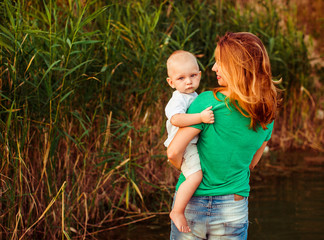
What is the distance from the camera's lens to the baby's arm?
6.38 feet

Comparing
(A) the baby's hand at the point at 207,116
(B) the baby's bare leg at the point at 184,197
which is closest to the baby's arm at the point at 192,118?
(A) the baby's hand at the point at 207,116

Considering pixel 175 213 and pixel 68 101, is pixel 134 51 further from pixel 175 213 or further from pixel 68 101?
pixel 175 213

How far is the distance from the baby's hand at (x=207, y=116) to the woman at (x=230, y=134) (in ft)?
0.12

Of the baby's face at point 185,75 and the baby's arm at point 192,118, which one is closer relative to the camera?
the baby's arm at point 192,118

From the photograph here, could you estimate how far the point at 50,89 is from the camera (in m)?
3.40

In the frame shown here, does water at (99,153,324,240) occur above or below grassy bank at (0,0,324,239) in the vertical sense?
below

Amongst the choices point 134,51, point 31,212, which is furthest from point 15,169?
point 134,51

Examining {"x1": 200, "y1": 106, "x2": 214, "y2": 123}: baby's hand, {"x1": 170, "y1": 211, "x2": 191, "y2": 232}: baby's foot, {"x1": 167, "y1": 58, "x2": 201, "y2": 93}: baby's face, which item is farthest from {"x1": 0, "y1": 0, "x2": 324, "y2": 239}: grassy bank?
{"x1": 200, "y1": 106, "x2": 214, "y2": 123}: baby's hand

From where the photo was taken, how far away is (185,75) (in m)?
2.19

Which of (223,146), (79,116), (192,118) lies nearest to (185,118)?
(192,118)

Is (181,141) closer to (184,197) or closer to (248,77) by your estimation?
(184,197)

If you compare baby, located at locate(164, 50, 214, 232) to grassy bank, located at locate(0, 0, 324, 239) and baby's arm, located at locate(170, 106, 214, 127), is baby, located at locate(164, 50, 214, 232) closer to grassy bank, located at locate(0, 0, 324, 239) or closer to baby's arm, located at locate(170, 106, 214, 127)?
baby's arm, located at locate(170, 106, 214, 127)

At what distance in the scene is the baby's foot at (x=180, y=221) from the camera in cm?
205

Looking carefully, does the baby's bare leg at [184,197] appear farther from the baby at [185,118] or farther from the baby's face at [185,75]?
the baby's face at [185,75]
